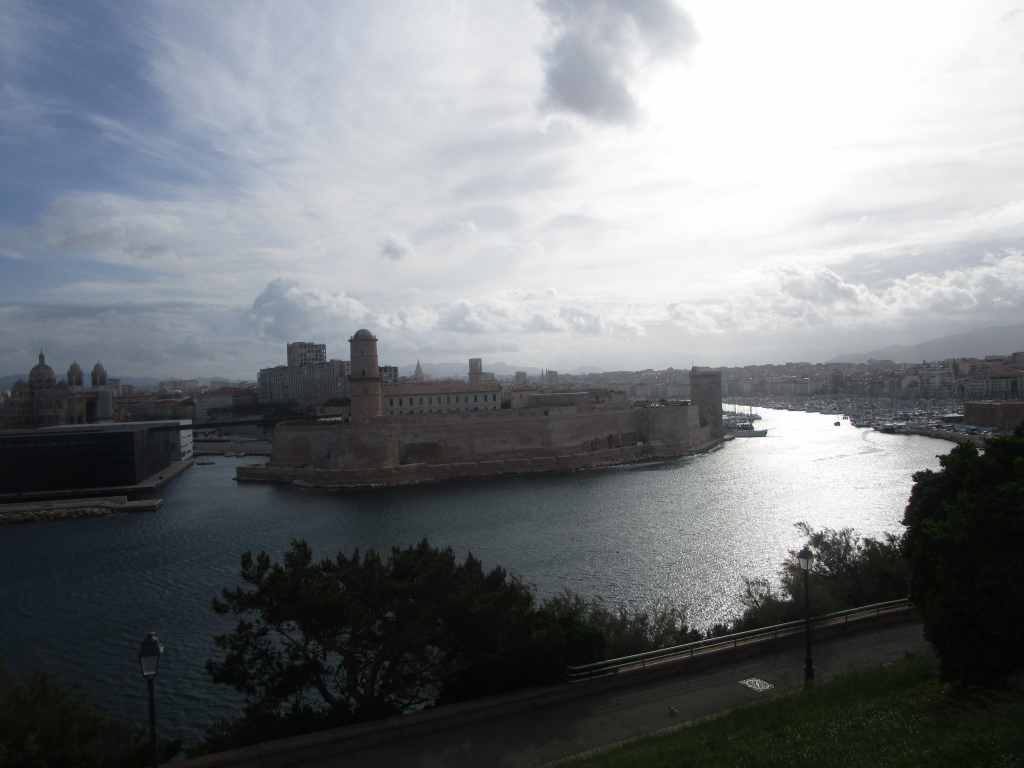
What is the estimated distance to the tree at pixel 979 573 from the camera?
3311mm

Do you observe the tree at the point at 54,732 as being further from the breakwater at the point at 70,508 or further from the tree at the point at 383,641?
the breakwater at the point at 70,508

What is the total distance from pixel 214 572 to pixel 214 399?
4959cm

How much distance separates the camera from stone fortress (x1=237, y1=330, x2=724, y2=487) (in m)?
20.8

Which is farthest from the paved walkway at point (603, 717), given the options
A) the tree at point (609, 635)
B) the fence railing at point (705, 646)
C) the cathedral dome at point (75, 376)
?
the cathedral dome at point (75, 376)

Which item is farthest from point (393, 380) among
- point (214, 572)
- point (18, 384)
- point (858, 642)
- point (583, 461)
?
point (858, 642)

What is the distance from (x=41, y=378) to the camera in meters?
45.6

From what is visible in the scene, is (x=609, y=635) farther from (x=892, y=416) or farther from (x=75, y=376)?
(x=75, y=376)

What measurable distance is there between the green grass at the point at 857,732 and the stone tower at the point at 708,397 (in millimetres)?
29547

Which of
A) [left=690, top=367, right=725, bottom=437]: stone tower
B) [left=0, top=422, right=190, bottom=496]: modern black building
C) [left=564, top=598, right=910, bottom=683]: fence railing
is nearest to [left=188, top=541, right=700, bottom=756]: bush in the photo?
[left=564, top=598, right=910, bottom=683]: fence railing

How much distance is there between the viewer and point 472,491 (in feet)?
61.0

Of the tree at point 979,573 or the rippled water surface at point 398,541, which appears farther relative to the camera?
the rippled water surface at point 398,541

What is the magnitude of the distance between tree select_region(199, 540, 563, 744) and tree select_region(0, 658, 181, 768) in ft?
1.87

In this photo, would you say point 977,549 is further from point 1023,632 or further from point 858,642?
point 858,642

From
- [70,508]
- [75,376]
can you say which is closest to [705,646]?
[70,508]
